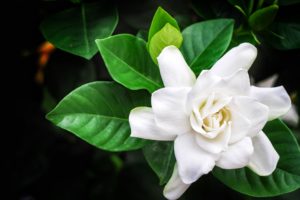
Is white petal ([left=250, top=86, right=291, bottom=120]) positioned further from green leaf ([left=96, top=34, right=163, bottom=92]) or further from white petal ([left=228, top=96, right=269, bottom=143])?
green leaf ([left=96, top=34, right=163, bottom=92])

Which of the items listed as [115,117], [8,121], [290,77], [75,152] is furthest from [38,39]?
[290,77]

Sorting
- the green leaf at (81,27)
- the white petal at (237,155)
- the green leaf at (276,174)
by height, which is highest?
the green leaf at (81,27)

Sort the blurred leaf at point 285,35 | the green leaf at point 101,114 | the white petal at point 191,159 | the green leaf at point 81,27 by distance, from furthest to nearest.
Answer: the blurred leaf at point 285,35 < the green leaf at point 81,27 < the green leaf at point 101,114 < the white petal at point 191,159

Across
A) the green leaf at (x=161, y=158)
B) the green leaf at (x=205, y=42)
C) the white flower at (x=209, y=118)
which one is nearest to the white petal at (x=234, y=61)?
the white flower at (x=209, y=118)

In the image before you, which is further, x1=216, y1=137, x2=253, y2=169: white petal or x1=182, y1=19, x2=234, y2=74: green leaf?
x1=182, y1=19, x2=234, y2=74: green leaf

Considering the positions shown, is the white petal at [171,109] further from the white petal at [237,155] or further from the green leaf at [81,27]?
the green leaf at [81,27]

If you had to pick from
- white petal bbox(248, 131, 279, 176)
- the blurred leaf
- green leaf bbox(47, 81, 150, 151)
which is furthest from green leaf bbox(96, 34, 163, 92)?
the blurred leaf

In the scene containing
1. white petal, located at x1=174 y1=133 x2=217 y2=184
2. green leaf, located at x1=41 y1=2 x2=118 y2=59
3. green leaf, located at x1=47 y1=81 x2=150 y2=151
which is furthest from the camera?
green leaf, located at x1=41 y1=2 x2=118 y2=59
